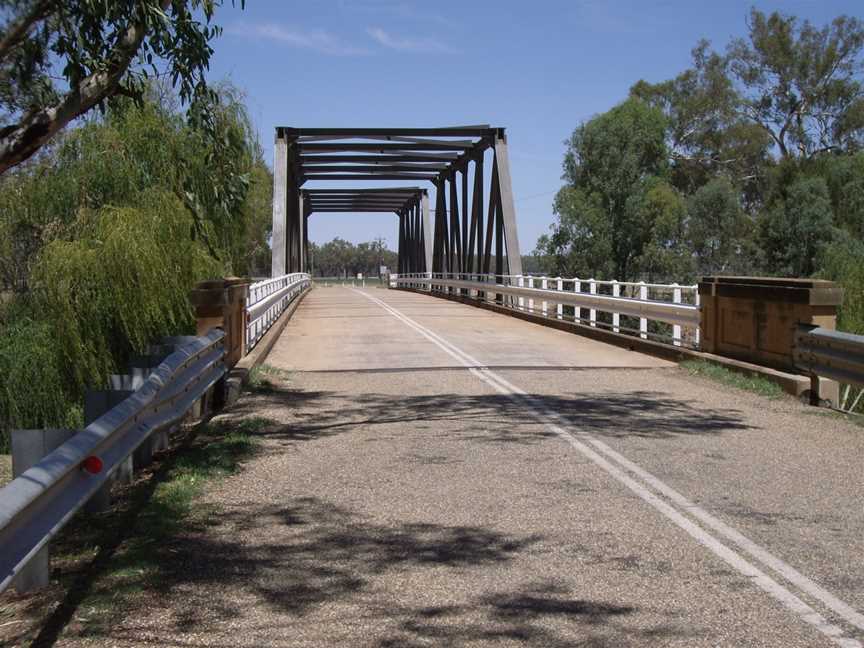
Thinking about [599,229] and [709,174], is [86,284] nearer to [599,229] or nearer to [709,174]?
[599,229]

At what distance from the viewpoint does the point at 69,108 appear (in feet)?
21.5

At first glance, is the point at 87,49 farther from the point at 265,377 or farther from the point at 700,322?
the point at 700,322

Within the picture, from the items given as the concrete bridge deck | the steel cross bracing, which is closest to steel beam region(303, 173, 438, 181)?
the steel cross bracing

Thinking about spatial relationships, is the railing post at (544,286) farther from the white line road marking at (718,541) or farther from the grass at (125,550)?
the grass at (125,550)

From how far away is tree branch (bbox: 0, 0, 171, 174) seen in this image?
21.0 ft

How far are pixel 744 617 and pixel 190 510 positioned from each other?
10.7ft

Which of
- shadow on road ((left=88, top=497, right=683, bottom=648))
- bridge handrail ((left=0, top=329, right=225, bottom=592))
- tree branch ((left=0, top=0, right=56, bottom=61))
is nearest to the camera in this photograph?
bridge handrail ((left=0, top=329, right=225, bottom=592))

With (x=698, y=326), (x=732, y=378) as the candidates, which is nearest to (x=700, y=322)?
(x=698, y=326)

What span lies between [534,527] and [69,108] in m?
4.10

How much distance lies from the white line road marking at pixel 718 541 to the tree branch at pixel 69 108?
4.42 meters

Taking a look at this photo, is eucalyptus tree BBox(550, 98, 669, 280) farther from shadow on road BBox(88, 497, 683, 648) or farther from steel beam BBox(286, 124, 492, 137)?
shadow on road BBox(88, 497, 683, 648)

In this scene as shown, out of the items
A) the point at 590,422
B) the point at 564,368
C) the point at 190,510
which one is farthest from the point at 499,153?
the point at 190,510

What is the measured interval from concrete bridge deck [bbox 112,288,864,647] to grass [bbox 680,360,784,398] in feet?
1.60

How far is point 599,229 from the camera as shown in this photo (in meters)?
60.5
